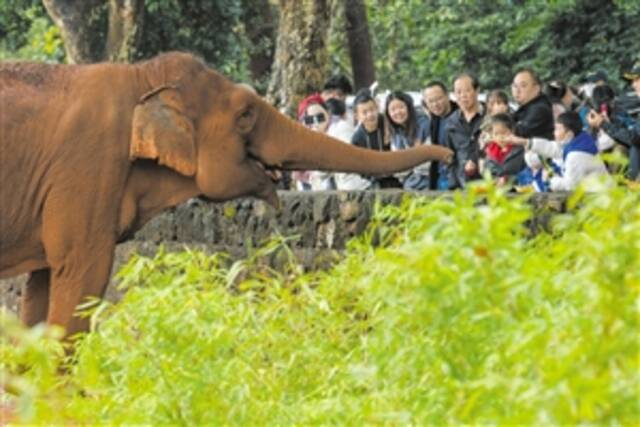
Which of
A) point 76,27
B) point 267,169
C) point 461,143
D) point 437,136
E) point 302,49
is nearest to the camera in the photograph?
point 267,169

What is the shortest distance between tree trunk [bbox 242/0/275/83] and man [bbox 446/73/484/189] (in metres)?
17.1

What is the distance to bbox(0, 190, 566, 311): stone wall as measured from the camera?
694 inches

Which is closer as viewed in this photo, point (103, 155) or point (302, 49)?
point (103, 155)

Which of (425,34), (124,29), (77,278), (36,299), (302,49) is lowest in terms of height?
(36,299)

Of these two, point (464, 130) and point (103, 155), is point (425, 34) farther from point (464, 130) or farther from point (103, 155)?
point (103, 155)

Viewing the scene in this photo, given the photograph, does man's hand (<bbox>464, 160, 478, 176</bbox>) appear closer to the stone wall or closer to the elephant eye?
the stone wall

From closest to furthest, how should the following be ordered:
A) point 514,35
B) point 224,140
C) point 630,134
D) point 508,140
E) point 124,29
Result: point 224,140 < point 630,134 < point 508,140 < point 124,29 < point 514,35

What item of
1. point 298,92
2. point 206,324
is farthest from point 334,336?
point 298,92

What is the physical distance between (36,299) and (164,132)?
182 centimetres

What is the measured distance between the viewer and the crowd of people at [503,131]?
1659 cm

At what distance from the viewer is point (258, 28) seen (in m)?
35.8

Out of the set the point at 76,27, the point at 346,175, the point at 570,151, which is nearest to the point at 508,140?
the point at 570,151

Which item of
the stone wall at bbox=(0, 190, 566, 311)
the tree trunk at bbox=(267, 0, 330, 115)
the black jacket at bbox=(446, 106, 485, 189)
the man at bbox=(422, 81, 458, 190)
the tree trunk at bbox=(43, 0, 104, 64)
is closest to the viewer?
the stone wall at bbox=(0, 190, 566, 311)

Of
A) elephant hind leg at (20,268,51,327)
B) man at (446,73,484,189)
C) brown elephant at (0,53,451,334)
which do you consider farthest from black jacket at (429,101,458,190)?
elephant hind leg at (20,268,51,327)
